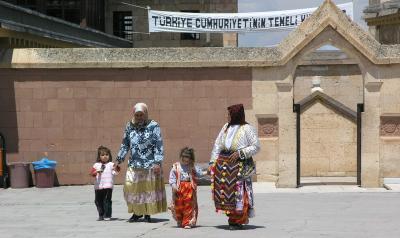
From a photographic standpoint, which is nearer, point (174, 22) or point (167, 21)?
point (174, 22)

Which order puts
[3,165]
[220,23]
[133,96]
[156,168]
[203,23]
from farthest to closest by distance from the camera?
[220,23] < [203,23] < [133,96] < [3,165] < [156,168]

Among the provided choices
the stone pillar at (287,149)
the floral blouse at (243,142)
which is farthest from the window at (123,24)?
the floral blouse at (243,142)

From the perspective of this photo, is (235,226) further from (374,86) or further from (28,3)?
(28,3)

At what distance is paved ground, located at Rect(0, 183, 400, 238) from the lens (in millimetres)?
11352

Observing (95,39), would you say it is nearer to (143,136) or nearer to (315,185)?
(315,185)

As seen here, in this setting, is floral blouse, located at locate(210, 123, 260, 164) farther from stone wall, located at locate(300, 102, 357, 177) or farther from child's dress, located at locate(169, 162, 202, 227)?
stone wall, located at locate(300, 102, 357, 177)

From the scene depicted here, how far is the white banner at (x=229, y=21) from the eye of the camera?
2538 centimetres

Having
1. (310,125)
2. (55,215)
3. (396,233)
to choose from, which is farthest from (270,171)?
(396,233)

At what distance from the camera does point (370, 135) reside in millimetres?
18328

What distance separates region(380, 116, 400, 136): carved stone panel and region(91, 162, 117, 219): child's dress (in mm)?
7703

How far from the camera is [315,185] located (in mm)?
18797

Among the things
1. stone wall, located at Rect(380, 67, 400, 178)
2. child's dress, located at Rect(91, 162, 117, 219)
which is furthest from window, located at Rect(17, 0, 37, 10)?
child's dress, located at Rect(91, 162, 117, 219)

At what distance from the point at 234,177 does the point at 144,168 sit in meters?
1.52

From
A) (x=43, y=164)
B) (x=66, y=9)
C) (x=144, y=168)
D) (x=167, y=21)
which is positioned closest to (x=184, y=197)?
(x=144, y=168)
